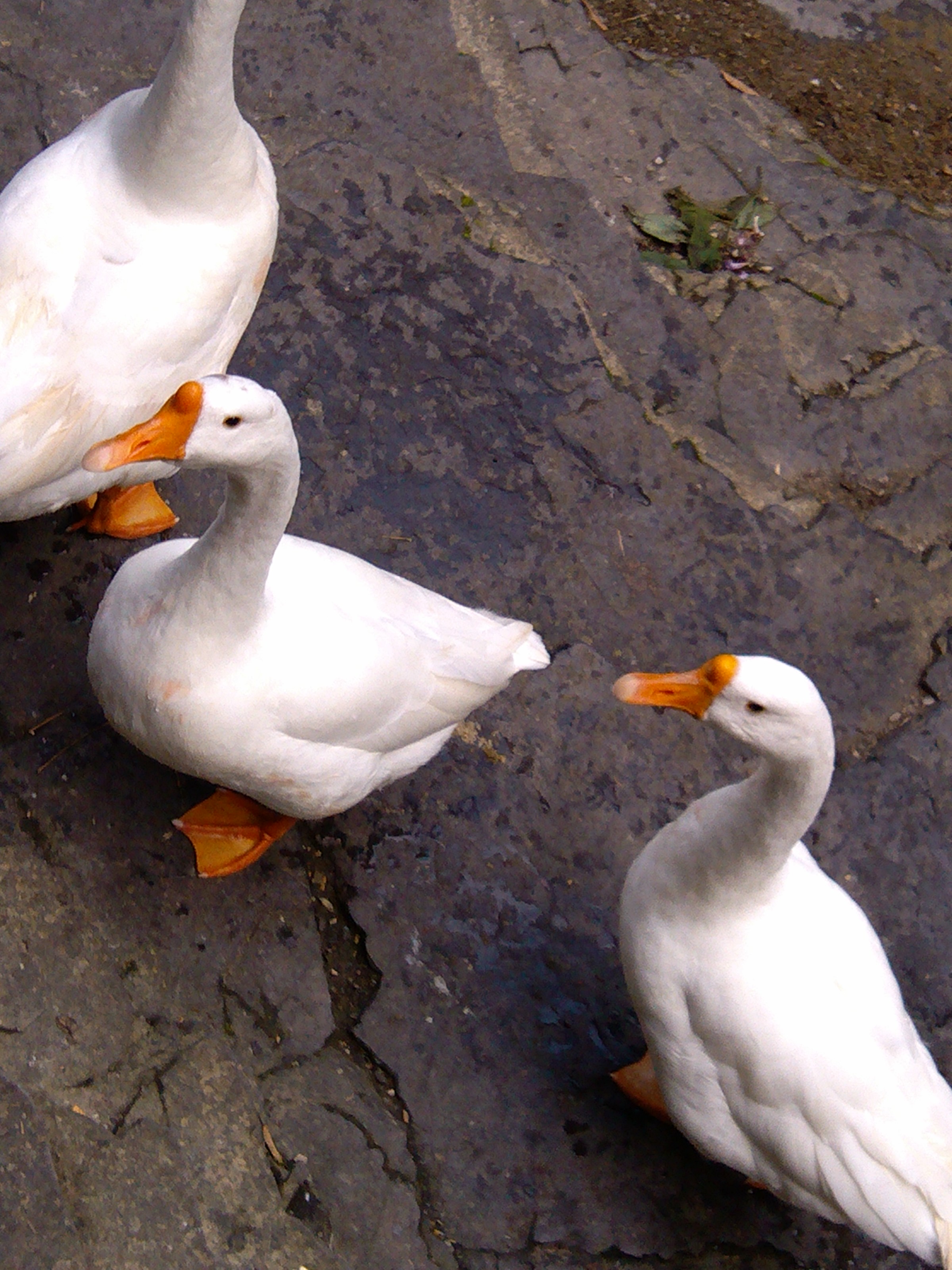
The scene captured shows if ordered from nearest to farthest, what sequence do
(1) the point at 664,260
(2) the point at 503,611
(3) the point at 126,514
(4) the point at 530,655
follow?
(4) the point at 530,655 < (3) the point at 126,514 < (2) the point at 503,611 < (1) the point at 664,260

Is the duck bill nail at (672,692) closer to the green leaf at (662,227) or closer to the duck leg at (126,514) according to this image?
the duck leg at (126,514)

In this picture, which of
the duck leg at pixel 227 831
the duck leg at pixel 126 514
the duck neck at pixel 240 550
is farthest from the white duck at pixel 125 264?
the duck leg at pixel 227 831

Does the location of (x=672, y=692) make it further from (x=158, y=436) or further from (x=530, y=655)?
(x=158, y=436)

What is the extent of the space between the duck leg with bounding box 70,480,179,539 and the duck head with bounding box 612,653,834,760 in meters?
1.52

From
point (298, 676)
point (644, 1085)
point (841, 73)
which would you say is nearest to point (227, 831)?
point (298, 676)

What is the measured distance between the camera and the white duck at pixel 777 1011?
2.08 meters

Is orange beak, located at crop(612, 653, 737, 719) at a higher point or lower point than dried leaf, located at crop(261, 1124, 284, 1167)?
higher

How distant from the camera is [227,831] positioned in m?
2.67

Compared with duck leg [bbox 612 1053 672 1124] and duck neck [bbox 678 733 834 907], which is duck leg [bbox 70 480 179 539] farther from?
duck leg [bbox 612 1053 672 1124]

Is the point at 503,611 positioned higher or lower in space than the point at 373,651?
lower

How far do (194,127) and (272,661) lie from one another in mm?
1178

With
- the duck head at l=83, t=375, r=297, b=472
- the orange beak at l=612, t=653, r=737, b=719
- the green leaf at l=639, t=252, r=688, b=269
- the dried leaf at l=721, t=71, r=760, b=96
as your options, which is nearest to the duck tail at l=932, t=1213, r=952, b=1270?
the orange beak at l=612, t=653, r=737, b=719

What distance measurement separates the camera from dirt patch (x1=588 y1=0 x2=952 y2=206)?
13.4 feet

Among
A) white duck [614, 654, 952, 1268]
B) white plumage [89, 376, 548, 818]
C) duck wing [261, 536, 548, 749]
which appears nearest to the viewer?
white duck [614, 654, 952, 1268]
